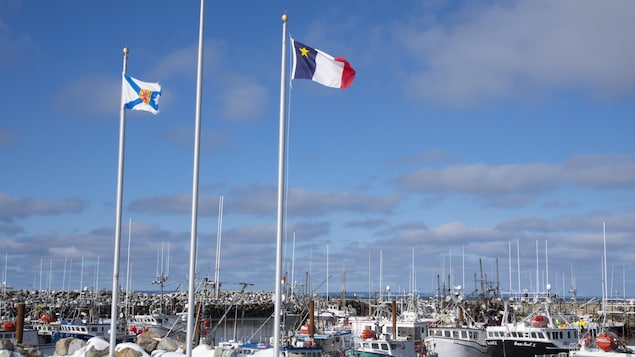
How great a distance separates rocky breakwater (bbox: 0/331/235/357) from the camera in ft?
116

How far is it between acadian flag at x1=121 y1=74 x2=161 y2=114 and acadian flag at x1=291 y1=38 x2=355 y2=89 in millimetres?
5985

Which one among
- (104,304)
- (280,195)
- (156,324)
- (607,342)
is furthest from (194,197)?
(104,304)

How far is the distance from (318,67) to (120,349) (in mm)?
20966

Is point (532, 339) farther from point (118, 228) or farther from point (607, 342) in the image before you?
point (118, 228)

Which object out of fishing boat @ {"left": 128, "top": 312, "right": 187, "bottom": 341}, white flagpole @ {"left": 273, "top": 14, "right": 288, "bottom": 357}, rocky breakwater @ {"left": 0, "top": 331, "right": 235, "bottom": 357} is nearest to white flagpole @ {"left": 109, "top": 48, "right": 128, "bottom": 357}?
white flagpole @ {"left": 273, "top": 14, "right": 288, "bottom": 357}

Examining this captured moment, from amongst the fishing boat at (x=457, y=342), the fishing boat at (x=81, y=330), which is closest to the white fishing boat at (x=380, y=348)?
the fishing boat at (x=457, y=342)

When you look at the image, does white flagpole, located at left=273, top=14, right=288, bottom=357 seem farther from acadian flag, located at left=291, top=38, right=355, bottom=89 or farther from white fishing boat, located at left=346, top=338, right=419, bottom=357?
white fishing boat, located at left=346, top=338, right=419, bottom=357

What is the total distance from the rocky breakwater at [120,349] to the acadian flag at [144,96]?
15207 millimetres

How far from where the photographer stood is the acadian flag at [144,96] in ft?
81.5

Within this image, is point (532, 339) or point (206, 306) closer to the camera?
point (532, 339)

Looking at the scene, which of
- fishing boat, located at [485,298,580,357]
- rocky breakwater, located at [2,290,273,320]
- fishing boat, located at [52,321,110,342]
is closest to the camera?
fishing boat, located at [485,298,580,357]

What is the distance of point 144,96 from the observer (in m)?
24.9

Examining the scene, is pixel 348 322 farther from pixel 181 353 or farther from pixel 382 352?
pixel 181 353

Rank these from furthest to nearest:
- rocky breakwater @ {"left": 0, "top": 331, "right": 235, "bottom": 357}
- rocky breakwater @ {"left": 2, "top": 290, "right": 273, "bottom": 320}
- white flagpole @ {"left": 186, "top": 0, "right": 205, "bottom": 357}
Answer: rocky breakwater @ {"left": 2, "top": 290, "right": 273, "bottom": 320} < rocky breakwater @ {"left": 0, "top": 331, "right": 235, "bottom": 357} < white flagpole @ {"left": 186, "top": 0, "right": 205, "bottom": 357}
